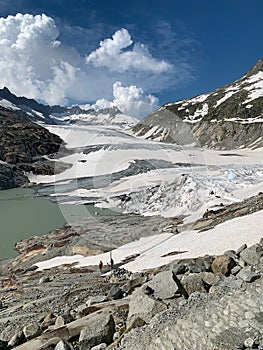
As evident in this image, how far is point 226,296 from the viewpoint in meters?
5.92

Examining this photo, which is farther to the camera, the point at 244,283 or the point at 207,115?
the point at 207,115

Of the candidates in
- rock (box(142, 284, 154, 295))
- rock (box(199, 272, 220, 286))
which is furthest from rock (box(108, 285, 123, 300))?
rock (box(199, 272, 220, 286))

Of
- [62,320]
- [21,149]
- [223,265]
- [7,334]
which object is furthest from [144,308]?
[21,149]

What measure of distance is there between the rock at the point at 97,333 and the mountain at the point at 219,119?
83.7 m

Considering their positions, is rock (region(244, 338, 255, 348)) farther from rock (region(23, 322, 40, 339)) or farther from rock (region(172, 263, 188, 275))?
rock (region(23, 322, 40, 339))

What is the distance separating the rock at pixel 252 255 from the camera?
7632mm

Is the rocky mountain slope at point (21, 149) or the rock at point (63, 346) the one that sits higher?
the rocky mountain slope at point (21, 149)

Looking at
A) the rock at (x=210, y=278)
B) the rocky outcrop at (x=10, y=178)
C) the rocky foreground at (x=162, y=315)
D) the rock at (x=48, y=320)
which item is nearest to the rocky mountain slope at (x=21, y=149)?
the rocky outcrop at (x=10, y=178)

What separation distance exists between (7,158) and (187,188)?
58812 mm

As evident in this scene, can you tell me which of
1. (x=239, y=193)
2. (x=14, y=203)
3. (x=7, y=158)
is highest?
(x=7, y=158)

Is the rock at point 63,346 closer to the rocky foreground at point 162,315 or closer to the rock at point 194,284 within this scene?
the rocky foreground at point 162,315

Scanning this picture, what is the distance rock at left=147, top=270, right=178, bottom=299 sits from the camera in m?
6.58

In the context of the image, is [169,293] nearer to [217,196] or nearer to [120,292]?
[120,292]

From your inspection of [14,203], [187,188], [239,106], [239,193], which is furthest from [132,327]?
[239,106]
